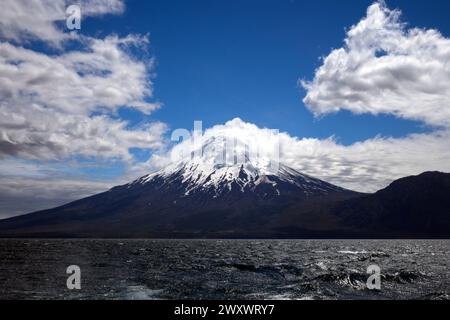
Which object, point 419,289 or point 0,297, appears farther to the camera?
point 419,289

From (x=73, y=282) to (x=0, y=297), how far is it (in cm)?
1218

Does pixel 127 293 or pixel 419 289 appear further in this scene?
pixel 419 289

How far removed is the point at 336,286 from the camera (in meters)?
58.7

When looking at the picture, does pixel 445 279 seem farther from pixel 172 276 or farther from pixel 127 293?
pixel 127 293
